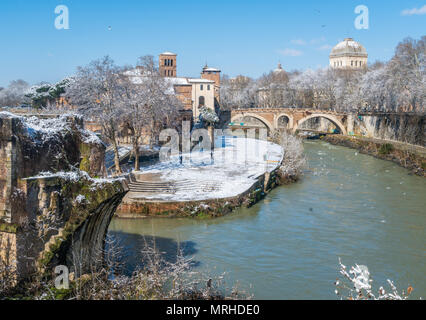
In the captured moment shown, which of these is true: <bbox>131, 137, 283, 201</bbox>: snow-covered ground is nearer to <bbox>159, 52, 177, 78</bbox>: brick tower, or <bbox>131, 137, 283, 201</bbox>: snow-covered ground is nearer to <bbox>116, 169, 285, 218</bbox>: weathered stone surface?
<bbox>116, 169, 285, 218</bbox>: weathered stone surface

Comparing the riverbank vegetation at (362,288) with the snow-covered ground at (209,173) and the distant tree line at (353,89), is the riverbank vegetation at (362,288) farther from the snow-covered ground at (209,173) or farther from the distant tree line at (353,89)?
the distant tree line at (353,89)

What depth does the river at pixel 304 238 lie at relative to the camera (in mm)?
13844

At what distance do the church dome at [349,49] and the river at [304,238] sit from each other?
81.1m

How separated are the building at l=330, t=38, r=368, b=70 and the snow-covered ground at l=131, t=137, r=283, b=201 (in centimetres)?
7279

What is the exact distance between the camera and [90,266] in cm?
1036

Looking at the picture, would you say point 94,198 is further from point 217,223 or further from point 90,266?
point 217,223

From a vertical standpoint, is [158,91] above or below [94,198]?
above

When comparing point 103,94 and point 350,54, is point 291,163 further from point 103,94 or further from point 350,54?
point 350,54

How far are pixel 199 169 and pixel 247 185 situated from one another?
4.94 metres

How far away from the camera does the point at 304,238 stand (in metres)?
17.6

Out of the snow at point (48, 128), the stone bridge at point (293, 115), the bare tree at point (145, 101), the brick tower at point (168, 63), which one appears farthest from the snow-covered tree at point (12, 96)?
the snow at point (48, 128)

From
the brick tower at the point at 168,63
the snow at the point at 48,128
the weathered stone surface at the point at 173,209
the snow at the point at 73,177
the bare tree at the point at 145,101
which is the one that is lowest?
the weathered stone surface at the point at 173,209

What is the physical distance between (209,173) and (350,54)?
85.8 metres

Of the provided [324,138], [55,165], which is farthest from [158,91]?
[324,138]
